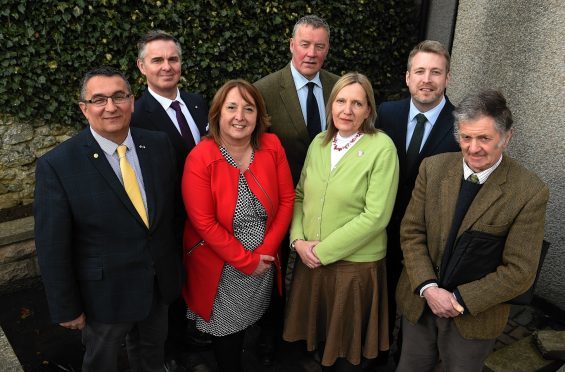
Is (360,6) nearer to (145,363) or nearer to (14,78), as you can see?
(14,78)

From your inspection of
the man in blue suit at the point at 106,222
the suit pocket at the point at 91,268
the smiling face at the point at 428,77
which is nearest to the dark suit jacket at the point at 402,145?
the smiling face at the point at 428,77

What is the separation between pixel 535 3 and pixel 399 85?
3243 millimetres

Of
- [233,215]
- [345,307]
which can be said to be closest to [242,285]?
[233,215]

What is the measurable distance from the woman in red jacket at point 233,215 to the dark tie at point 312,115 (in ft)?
2.41

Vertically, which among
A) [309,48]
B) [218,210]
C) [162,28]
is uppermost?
[162,28]

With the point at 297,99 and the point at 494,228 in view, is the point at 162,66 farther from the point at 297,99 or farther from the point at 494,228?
the point at 494,228

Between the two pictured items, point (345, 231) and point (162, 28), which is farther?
point (162, 28)

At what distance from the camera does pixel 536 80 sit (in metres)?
4.34

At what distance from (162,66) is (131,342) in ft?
6.48

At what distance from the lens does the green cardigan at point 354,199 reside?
9.02ft

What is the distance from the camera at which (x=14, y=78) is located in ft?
15.1

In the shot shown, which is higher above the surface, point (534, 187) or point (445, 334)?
point (534, 187)

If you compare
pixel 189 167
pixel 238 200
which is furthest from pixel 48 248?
pixel 238 200

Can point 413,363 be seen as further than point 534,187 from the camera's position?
Yes
